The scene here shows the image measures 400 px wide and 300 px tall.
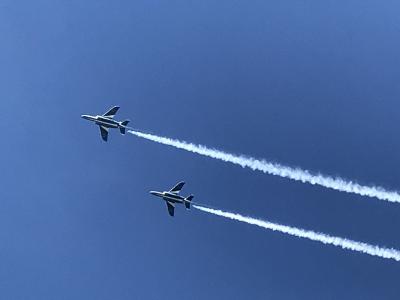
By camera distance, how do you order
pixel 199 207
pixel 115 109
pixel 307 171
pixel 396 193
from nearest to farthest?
pixel 396 193 < pixel 307 171 < pixel 199 207 < pixel 115 109

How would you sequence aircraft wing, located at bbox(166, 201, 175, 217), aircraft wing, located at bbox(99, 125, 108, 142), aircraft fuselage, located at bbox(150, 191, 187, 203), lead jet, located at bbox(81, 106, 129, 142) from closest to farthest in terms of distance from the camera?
aircraft fuselage, located at bbox(150, 191, 187, 203)
aircraft wing, located at bbox(166, 201, 175, 217)
lead jet, located at bbox(81, 106, 129, 142)
aircraft wing, located at bbox(99, 125, 108, 142)

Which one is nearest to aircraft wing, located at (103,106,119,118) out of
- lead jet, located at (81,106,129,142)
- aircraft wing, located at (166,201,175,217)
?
lead jet, located at (81,106,129,142)

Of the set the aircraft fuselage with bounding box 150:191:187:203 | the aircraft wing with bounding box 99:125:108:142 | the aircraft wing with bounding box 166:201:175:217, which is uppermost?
the aircraft wing with bounding box 99:125:108:142

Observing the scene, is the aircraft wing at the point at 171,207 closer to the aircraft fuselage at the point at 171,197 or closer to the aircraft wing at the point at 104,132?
the aircraft fuselage at the point at 171,197

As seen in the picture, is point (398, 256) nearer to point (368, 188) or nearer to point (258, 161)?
point (368, 188)

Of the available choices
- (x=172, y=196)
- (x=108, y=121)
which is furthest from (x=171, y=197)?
(x=108, y=121)

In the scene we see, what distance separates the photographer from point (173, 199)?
395 ft

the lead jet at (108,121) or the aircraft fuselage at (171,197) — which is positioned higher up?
the lead jet at (108,121)

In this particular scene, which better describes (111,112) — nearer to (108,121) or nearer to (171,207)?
(108,121)

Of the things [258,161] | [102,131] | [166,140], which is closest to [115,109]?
[102,131]

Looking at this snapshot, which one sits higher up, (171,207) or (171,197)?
(171,197)

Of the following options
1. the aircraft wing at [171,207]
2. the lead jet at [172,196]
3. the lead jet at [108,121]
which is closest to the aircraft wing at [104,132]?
the lead jet at [108,121]

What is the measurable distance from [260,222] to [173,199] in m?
19.6

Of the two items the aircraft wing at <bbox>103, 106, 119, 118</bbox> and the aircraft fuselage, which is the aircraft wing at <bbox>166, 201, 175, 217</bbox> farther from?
the aircraft wing at <bbox>103, 106, 119, 118</bbox>
